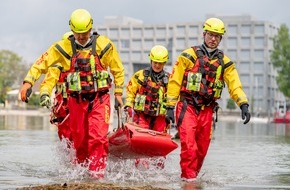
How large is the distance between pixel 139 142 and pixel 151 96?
2.45m

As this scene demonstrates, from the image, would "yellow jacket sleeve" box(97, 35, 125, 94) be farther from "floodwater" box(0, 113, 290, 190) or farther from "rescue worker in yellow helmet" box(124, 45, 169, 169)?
"rescue worker in yellow helmet" box(124, 45, 169, 169)

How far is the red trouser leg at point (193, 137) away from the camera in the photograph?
415 inches

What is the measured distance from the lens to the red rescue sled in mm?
10656

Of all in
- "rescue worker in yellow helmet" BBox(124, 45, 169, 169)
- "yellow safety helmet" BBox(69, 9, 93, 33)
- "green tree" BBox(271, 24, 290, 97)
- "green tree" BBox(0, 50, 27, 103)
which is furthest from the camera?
"green tree" BBox(0, 50, 27, 103)

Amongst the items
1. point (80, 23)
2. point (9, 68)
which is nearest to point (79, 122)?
point (80, 23)

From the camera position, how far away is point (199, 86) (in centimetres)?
1075

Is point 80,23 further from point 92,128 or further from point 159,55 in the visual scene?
point 159,55

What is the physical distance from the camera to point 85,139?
425 inches

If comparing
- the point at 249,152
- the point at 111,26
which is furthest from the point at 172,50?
the point at 249,152

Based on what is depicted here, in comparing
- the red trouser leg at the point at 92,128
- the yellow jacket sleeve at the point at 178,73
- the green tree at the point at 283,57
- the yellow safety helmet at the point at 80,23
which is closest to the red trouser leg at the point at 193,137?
the yellow jacket sleeve at the point at 178,73

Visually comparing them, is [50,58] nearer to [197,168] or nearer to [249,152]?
[197,168]

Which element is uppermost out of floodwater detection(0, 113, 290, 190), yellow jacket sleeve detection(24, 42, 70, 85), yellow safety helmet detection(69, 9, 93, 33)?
yellow safety helmet detection(69, 9, 93, 33)

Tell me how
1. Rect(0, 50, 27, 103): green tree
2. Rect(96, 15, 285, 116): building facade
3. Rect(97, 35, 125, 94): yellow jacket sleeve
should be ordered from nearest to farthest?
1. Rect(97, 35, 125, 94): yellow jacket sleeve
2. Rect(96, 15, 285, 116): building facade
3. Rect(0, 50, 27, 103): green tree

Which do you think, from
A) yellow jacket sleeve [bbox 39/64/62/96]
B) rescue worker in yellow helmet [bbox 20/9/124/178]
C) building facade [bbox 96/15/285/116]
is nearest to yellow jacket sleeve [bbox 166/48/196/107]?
rescue worker in yellow helmet [bbox 20/9/124/178]
